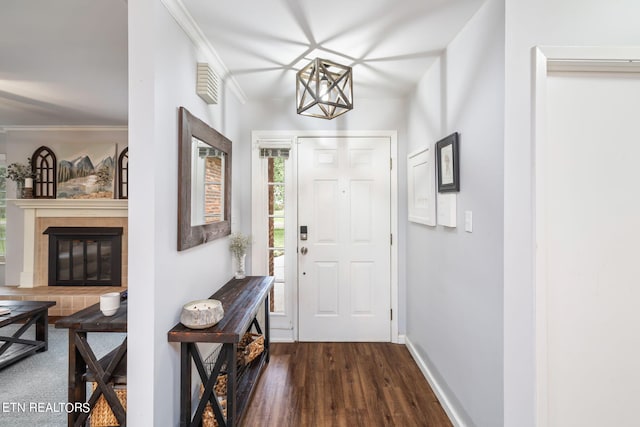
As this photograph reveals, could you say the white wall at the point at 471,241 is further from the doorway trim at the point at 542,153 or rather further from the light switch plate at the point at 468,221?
the doorway trim at the point at 542,153

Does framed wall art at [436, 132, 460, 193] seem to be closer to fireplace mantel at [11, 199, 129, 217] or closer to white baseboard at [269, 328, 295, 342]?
white baseboard at [269, 328, 295, 342]

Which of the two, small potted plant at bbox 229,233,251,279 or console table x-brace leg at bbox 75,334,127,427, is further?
small potted plant at bbox 229,233,251,279

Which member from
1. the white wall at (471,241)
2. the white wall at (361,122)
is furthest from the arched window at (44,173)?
the white wall at (471,241)

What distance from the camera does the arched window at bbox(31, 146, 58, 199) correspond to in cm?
414

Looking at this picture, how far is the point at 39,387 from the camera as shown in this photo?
2.34 m

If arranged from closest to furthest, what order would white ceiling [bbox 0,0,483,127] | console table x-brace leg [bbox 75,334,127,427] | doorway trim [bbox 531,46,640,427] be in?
doorway trim [bbox 531,46,640,427]
console table x-brace leg [bbox 75,334,127,427]
white ceiling [bbox 0,0,483,127]

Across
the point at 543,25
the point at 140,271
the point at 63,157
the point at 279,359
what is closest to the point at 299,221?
the point at 279,359

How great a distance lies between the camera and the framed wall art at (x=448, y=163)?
189 cm

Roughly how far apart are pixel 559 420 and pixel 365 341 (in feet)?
5.78

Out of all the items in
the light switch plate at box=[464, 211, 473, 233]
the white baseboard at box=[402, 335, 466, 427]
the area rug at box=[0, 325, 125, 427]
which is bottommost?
the area rug at box=[0, 325, 125, 427]

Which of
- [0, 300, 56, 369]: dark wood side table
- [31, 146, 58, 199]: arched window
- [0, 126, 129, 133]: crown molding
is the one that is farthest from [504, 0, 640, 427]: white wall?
[31, 146, 58, 199]: arched window

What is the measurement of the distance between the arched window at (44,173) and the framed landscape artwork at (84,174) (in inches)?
4.2

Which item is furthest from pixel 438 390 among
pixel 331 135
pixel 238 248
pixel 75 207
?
pixel 75 207

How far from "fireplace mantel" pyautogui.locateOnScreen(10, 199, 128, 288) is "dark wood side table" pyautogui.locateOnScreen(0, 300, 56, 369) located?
140 cm
